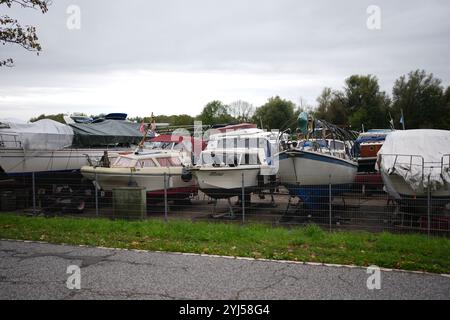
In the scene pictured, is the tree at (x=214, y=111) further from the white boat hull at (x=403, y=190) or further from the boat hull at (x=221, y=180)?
the white boat hull at (x=403, y=190)

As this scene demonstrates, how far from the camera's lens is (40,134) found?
16.6 meters

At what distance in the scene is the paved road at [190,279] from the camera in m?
5.91

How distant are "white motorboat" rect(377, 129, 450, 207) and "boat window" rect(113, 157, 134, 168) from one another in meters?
8.20

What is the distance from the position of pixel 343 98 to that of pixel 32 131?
53.0 m

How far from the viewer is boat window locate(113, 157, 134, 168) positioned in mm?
14734

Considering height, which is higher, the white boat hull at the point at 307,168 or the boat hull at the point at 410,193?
the white boat hull at the point at 307,168

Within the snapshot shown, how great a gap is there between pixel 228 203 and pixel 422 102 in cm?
4804

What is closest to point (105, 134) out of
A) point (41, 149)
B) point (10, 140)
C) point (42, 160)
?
point (41, 149)

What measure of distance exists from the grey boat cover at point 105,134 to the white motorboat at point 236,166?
20.1 feet

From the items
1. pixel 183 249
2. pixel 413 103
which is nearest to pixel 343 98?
pixel 413 103

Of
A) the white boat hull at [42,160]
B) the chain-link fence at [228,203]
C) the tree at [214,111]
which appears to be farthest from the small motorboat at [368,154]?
the tree at [214,111]

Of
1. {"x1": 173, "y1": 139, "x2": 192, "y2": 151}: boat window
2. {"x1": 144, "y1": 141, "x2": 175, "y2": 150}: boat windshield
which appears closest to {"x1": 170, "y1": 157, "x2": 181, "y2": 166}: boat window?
{"x1": 173, "y1": 139, "x2": 192, "y2": 151}: boat window

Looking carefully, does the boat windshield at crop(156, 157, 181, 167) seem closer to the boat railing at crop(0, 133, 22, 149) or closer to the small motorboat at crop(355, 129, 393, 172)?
the boat railing at crop(0, 133, 22, 149)
